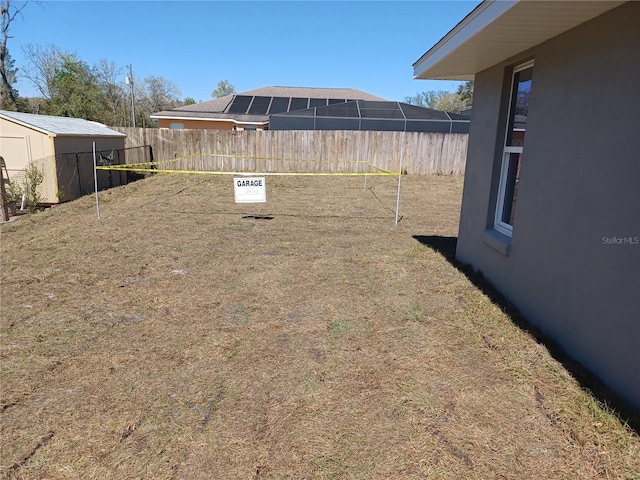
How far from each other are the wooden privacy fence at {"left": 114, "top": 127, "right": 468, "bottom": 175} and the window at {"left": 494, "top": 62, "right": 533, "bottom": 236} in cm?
1347

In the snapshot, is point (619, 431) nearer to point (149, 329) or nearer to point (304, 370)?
point (304, 370)

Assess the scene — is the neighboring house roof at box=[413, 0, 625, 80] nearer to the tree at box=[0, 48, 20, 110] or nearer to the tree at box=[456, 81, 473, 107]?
the tree at box=[0, 48, 20, 110]

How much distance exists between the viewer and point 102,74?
38.9 metres

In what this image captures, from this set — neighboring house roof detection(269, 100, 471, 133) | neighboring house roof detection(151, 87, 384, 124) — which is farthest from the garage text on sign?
neighboring house roof detection(151, 87, 384, 124)

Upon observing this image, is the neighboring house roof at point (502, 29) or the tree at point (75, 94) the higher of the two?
the tree at point (75, 94)

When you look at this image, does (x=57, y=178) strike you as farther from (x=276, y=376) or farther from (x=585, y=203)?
(x=585, y=203)

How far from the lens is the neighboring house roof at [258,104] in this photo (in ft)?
87.4

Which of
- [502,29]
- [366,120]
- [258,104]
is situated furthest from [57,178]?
[258,104]

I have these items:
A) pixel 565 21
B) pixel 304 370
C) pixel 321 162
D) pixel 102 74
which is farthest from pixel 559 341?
pixel 102 74

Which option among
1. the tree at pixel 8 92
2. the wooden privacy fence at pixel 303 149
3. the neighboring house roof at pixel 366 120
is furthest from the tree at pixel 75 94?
the neighboring house roof at pixel 366 120

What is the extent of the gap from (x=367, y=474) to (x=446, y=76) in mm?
6162

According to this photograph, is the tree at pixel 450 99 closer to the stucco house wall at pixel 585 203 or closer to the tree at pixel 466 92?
the tree at pixel 466 92

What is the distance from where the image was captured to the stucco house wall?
2.81 meters

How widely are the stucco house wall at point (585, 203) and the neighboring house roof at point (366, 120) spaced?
16.0 meters
